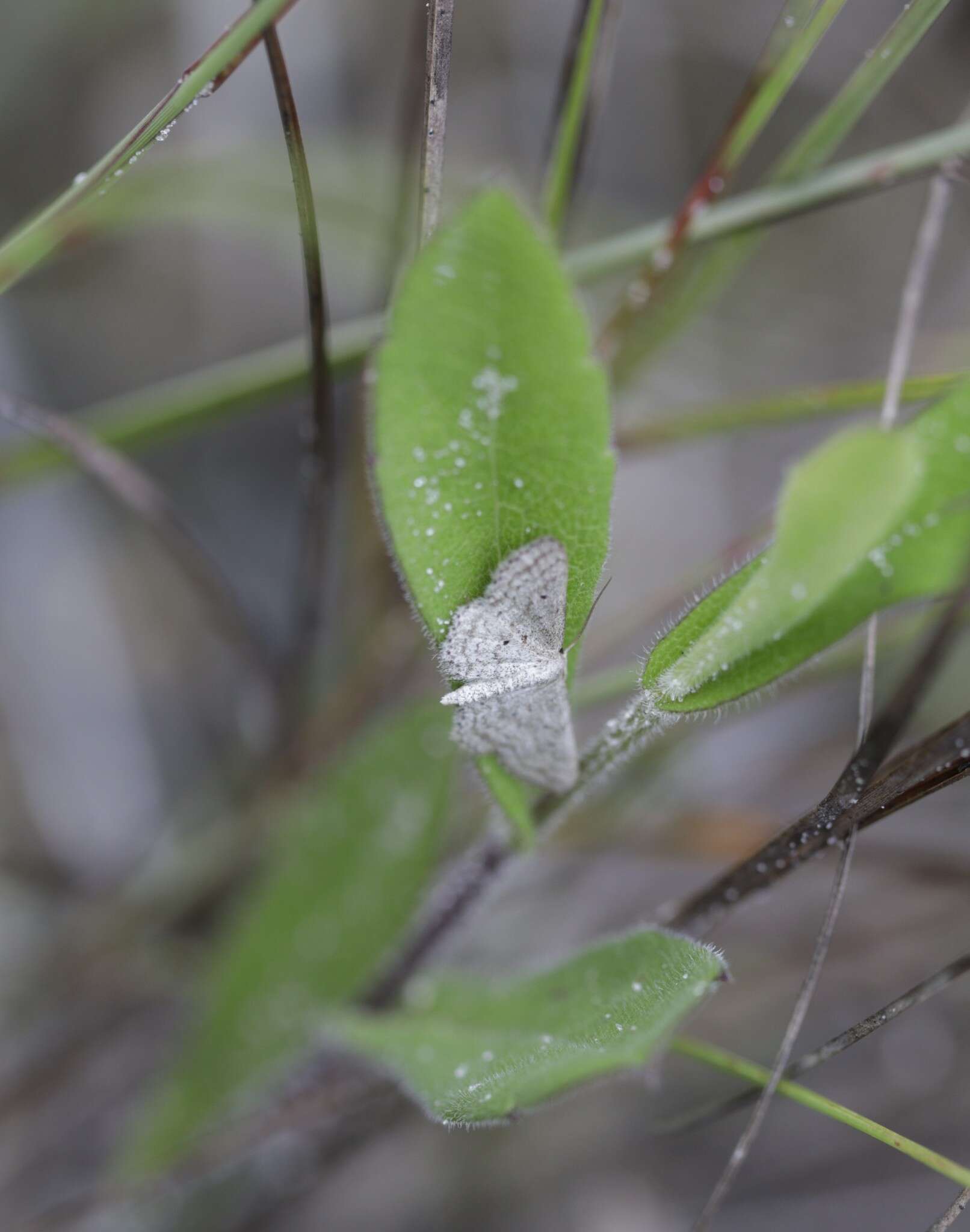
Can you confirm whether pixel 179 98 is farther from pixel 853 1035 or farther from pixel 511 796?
pixel 853 1035

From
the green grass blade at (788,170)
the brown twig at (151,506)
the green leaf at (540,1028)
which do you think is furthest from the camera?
the brown twig at (151,506)

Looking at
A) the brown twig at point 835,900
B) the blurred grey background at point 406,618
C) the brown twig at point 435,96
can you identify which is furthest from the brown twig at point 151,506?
the brown twig at point 835,900

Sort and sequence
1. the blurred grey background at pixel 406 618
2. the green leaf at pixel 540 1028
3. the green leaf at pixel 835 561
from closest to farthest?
the green leaf at pixel 835 561 → the green leaf at pixel 540 1028 → the blurred grey background at pixel 406 618

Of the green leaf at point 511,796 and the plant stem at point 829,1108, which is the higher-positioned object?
the green leaf at point 511,796

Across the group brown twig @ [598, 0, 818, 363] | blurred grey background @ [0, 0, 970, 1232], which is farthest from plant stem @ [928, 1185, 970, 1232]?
brown twig @ [598, 0, 818, 363]

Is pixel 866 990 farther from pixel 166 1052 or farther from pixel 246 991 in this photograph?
pixel 166 1052

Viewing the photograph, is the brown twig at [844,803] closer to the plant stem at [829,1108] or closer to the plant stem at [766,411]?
the plant stem at [829,1108]
